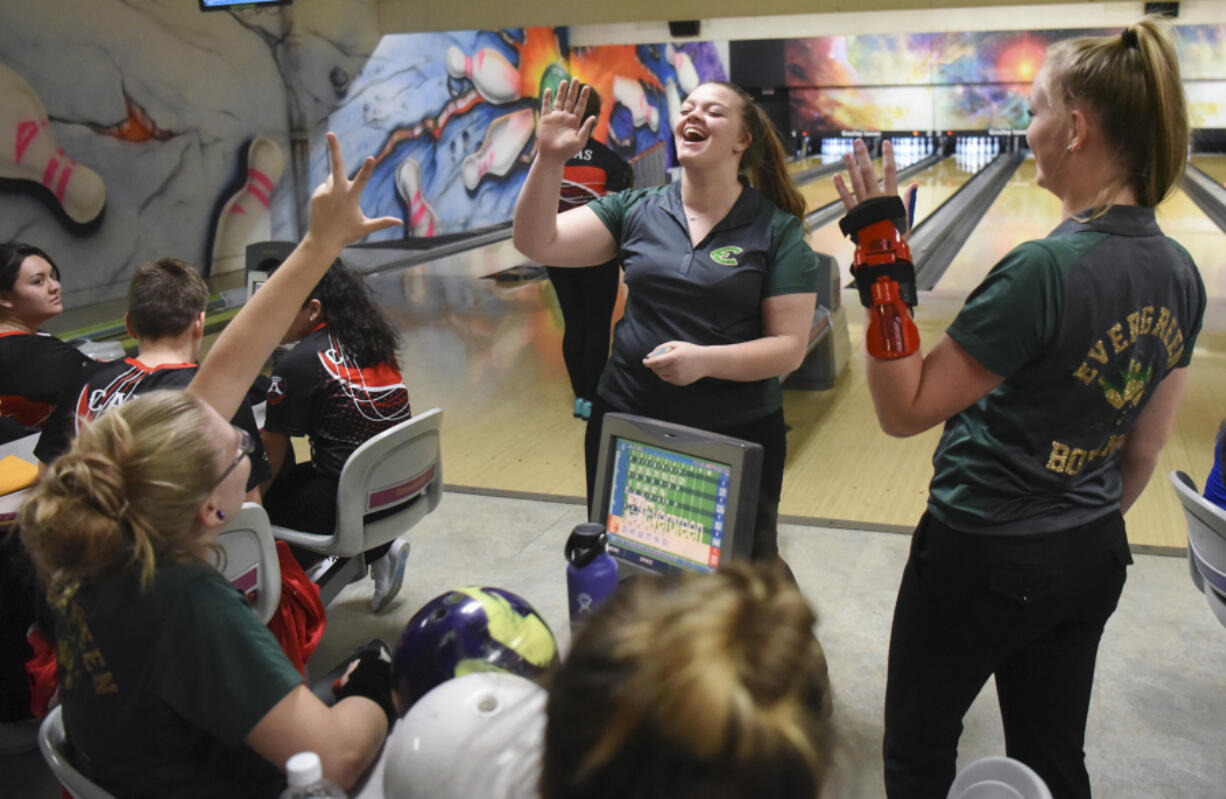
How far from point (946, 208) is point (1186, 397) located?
6.01 metres

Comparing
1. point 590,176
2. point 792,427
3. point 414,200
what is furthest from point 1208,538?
point 414,200

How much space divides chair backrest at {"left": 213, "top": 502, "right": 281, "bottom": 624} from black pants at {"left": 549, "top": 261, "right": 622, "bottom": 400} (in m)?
2.04

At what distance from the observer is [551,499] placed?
A: 3.31 meters

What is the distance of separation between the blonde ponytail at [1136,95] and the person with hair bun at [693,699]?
0.78m

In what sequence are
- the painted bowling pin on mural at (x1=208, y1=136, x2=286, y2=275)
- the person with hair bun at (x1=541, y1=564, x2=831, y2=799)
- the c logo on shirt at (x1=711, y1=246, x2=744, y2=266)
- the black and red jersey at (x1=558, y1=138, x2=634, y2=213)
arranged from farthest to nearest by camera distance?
the painted bowling pin on mural at (x1=208, y1=136, x2=286, y2=275) → the black and red jersey at (x1=558, y1=138, x2=634, y2=213) → the c logo on shirt at (x1=711, y1=246, x2=744, y2=266) → the person with hair bun at (x1=541, y1=564, x2=831, y2=799)

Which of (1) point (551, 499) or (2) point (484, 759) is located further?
(1) point (551, 499)

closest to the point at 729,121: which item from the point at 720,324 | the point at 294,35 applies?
the point at 720,324

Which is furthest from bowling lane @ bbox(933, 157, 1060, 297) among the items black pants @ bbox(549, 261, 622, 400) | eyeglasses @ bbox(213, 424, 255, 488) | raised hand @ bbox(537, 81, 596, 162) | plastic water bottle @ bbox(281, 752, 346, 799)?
plastic water bottle @ bbox(281, 752, 346, 799)

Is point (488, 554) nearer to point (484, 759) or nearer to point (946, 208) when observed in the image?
point (484, 759)

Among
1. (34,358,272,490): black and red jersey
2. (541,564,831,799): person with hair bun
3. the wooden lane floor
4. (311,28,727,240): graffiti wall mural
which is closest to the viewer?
(541,564,831,799): person with hair bun

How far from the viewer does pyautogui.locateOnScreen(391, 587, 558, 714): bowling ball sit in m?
1.00

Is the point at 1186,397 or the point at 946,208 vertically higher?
the point at 1186,397

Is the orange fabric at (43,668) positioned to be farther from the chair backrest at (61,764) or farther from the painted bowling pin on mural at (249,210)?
the painted bowling pin on mural at (249,210)

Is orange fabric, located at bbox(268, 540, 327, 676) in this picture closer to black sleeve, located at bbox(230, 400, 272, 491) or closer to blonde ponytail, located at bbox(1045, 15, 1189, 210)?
black sleeve, located at bbox(230, 400, 272, 491)
